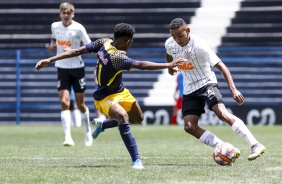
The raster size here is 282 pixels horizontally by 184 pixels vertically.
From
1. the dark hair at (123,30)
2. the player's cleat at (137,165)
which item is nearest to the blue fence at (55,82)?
the dark hair at (123,30)

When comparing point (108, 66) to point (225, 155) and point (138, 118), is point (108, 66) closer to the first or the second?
point (138, 118)

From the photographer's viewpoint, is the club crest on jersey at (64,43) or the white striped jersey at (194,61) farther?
the club crest on jersey at (64,43)

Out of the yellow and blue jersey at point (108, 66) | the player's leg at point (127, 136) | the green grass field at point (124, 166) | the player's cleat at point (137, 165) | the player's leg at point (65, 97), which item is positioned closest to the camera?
the green grass field at point (124, 166)

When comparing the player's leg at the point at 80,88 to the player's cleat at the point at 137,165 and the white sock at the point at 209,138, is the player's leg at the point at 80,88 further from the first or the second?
the player's cleat at the point at 137,165

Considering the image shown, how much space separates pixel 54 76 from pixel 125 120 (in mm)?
15951

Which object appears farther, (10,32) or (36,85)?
(10,32)

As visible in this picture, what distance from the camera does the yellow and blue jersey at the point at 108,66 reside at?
Result: 9086mm

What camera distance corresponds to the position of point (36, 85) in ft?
81.4

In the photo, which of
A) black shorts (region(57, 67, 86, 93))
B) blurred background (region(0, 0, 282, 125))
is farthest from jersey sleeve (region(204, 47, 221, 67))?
blurred background (region(0, 0, 282, 125))

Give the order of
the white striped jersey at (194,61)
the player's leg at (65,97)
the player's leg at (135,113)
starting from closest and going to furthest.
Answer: the white striped jersey at (194,61)
the player's leg at (135,113)
the player's leg at (65,97)

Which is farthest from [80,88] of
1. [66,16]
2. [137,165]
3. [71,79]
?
[137,165]

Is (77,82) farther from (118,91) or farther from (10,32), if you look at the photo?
(10,32)

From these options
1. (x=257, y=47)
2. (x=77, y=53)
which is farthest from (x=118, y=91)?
(x=257, y=47)

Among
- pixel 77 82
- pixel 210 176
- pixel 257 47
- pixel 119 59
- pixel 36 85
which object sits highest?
pixel 119 59
